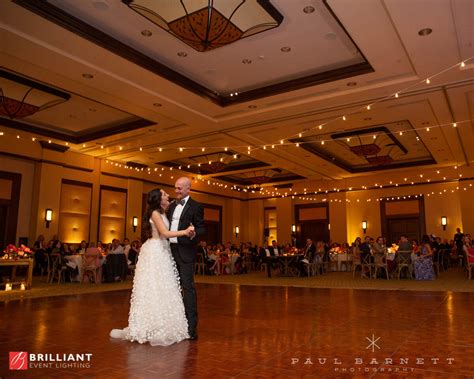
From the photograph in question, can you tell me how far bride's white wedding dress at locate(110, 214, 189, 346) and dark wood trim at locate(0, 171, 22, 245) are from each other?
32.2ft

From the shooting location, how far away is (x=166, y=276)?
3.56m

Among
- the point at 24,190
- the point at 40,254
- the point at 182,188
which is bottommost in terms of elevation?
the point at 40,254

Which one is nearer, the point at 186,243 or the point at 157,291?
the point at 157,291

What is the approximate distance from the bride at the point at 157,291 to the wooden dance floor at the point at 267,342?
5.1 inches

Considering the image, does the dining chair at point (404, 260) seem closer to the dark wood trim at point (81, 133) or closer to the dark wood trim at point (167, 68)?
the dark wood trim at point (167, 68)

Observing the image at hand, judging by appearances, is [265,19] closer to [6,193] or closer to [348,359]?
[348,359]

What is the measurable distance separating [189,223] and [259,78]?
17.5 feet

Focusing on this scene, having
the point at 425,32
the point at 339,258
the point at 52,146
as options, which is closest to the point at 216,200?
the point at 339,258

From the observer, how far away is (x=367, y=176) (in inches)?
690

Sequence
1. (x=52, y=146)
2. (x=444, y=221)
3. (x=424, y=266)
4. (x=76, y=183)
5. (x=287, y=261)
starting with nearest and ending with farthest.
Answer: (x=424, y=266), (x=287, y=261), (x=52, y=146), (x=76, y=183), (x=444, y=221)

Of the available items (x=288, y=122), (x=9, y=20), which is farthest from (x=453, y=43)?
(x=9, y=20)

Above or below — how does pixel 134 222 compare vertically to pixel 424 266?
above

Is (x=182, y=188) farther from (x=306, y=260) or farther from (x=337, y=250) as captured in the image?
(x=337, y=250)

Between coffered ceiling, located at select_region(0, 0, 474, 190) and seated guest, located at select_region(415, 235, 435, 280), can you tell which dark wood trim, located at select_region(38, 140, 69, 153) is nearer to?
coffered ceiling, located at select_region(0, 0, 474, 190)
